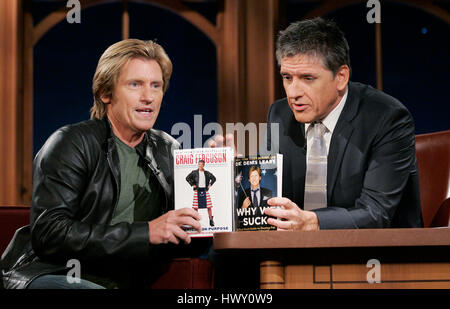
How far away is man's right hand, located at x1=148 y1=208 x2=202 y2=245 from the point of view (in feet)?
6.30

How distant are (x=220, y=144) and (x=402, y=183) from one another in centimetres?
61

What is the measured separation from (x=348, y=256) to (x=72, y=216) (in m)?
0.91

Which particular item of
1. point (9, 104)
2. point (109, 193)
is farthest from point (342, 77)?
point (9, 104)

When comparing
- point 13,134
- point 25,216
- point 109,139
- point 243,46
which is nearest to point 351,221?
point 109,139

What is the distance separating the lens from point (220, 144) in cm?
214

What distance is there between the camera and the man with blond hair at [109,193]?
6.51 ft

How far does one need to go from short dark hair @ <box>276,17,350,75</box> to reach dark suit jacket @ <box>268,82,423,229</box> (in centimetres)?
16

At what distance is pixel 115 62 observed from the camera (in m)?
2.28

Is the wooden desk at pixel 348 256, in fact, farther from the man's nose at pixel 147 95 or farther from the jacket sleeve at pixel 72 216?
the man's nose at pixel 147 95

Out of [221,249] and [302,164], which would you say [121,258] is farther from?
[302,164]

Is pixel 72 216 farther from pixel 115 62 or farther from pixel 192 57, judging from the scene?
pixel 192 57

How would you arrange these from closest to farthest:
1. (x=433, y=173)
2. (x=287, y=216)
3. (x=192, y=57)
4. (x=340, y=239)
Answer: (x=340, y=239), (x=287, y=216), (x=433, y=173), (x=192, y=57)
